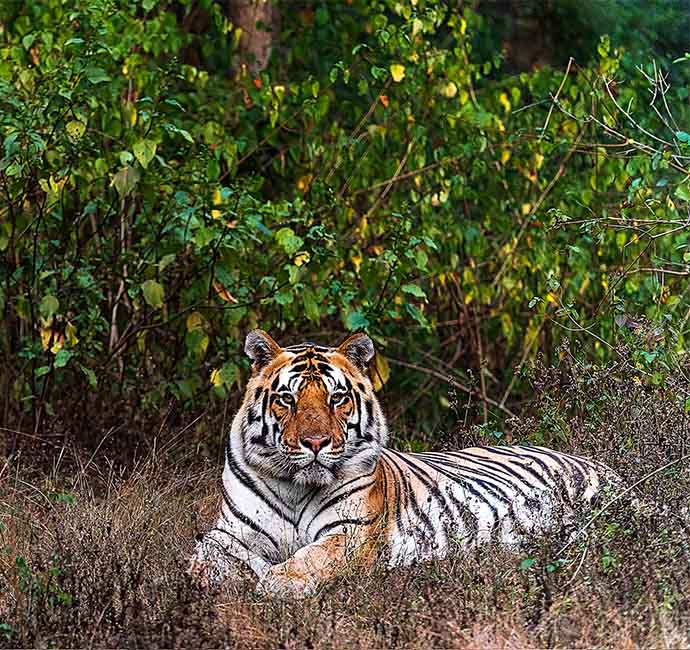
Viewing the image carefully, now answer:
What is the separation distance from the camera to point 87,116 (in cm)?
634

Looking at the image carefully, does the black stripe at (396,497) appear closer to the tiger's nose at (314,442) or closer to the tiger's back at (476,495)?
the tiger's back at (476,495)

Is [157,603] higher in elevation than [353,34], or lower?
lower

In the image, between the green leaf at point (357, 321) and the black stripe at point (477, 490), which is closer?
the black stripe at point (477, 490)

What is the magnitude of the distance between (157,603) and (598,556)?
1.52 meters

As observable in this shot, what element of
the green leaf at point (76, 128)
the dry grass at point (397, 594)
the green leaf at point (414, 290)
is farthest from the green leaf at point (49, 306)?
the green leaf at point (414, 290)

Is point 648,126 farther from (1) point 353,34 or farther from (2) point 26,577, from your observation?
(2) point 26,577

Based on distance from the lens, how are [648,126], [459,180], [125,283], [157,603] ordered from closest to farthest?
[157,603] < [125,283] < [459,180] < [648,126]

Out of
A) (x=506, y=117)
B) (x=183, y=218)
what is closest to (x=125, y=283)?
(x=183, y=218)

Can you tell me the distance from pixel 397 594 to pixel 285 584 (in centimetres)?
44

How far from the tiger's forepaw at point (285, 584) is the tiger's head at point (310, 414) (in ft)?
1.45

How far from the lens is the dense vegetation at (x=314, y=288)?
168 inches

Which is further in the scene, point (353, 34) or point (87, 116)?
point (353, 34)

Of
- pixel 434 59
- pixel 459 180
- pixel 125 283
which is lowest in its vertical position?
pixel 125 283

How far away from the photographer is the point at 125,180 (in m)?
6.20
